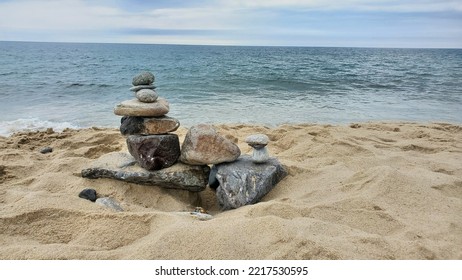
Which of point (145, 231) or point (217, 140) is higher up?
point (217, 140)

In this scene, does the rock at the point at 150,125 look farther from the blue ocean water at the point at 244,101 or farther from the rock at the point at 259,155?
the blue ocean water at the point at 244,101

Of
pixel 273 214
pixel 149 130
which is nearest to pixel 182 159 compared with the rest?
pixel 149 130

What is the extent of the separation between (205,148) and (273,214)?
1185 mm

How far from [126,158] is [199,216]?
5.12 feet

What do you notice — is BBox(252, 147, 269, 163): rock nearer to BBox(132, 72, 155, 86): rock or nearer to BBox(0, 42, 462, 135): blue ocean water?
BBox(132, 72, 155, 86): rock

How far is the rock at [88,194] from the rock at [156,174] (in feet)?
1.27

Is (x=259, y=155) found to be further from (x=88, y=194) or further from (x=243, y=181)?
(x=88, y=194)

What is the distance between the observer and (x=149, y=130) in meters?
4.12

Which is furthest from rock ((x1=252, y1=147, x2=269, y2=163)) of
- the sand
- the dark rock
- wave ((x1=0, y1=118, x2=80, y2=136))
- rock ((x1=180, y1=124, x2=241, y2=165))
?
wave ((x1=0, y1=118, x2=80, y2=136))

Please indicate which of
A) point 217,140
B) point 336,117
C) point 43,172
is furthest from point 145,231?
point 336,117

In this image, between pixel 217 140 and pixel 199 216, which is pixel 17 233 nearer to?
pixel 199 216

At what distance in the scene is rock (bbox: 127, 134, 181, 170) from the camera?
4074 millimetres
